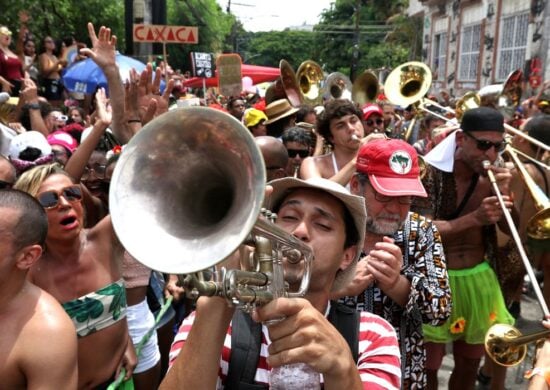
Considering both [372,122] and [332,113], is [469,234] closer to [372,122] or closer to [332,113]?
[332,113]

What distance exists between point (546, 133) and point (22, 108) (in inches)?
211

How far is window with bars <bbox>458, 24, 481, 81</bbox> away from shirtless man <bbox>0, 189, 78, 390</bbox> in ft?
79.6

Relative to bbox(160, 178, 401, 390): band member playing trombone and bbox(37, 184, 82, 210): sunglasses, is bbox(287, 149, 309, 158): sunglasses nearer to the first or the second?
bbox(37, 184, 82, 210): sunglasses

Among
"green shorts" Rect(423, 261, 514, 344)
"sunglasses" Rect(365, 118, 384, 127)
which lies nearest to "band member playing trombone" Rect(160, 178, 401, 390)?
"green shorts" Rect(423, 261, 514, 344)

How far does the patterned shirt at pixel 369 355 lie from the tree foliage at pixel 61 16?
16.3m

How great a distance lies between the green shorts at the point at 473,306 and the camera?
3.75 meters

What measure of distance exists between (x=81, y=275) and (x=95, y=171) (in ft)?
4.03

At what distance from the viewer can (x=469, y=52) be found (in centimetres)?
2497

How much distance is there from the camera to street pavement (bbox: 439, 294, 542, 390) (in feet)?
14.8

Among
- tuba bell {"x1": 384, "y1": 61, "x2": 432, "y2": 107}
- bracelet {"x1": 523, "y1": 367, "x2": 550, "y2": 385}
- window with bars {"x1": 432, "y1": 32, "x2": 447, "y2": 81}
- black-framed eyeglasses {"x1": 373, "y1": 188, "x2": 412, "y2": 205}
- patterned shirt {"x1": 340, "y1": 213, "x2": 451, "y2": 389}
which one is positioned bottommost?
bracelet {"x1": 523, "y1": 367, "x2": 550, "y2": 385}

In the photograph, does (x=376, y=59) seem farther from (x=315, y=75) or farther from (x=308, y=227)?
(x=308, y=227)

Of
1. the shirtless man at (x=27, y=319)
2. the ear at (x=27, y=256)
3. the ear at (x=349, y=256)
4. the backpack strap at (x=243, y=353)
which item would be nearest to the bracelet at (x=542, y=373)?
the ear at (x=349, y=256)

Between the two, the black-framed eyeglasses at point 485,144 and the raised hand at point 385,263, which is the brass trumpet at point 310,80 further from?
the raised hand at point 385,263

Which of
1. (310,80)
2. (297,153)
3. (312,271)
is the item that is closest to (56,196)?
(312,271)
